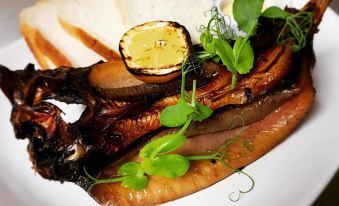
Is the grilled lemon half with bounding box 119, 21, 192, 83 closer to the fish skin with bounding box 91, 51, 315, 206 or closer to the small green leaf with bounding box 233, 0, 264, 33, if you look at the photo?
the small green leaf with bounding box 233, 0, 264, 33

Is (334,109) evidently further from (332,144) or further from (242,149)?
(242,149)

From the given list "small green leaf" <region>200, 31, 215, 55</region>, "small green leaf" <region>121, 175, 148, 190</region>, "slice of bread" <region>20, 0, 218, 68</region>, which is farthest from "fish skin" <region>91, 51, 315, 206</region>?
"slice of bread" <region>20, 0, 218, 68</region>

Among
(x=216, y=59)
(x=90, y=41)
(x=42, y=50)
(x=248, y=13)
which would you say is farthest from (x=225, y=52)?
(x=42, y=50)

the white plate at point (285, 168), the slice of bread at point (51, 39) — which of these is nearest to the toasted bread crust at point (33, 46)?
the slice of bread at point (51, 39)

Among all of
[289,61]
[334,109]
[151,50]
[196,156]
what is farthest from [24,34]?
[334,109]

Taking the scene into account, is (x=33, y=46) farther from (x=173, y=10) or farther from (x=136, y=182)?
(x=136, y=182)

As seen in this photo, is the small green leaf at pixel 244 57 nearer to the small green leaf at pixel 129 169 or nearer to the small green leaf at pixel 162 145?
the small green leaf at pixel 162 145
